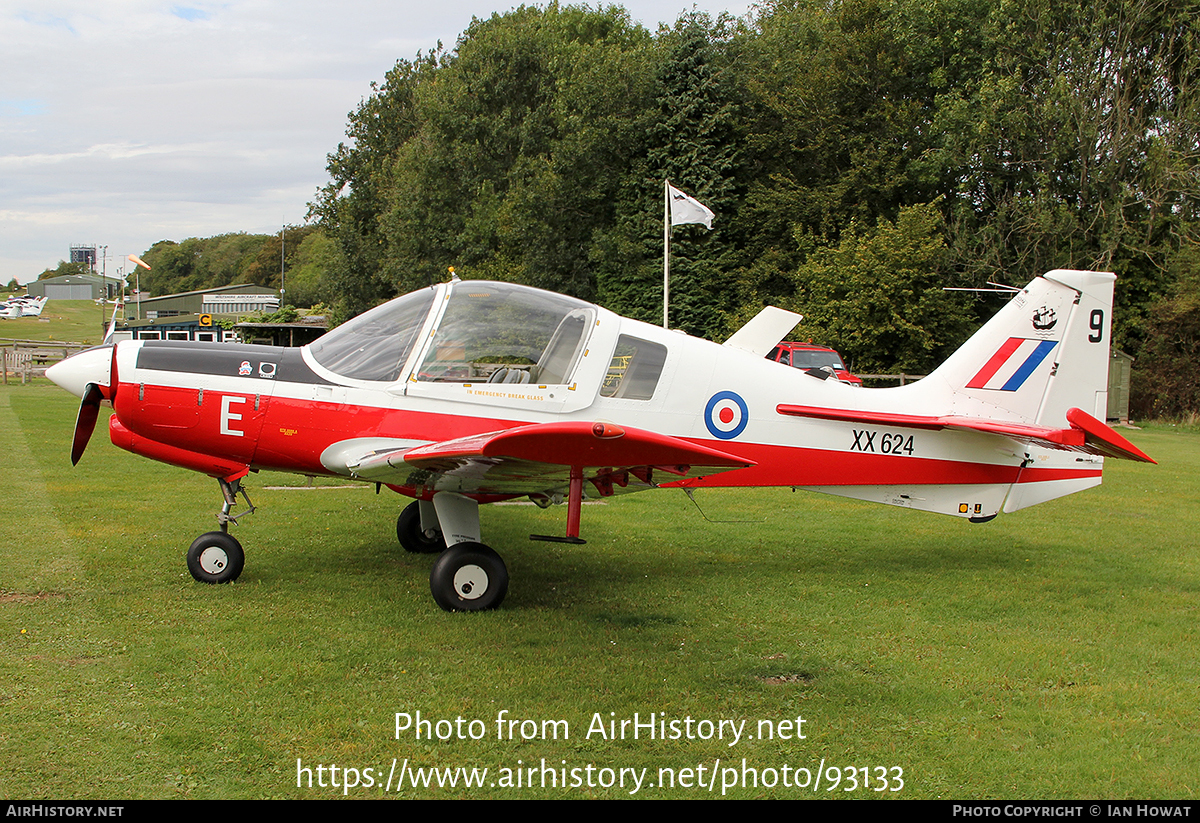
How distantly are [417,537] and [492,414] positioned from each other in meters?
2.10

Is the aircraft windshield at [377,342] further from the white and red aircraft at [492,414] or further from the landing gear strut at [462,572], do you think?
the landing gear strut at [462,572]

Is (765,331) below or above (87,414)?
above

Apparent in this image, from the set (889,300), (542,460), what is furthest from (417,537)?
(889,300)

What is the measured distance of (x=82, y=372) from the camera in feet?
19.7

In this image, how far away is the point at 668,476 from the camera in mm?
5414

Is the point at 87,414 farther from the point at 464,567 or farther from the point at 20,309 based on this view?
the point at 20,309

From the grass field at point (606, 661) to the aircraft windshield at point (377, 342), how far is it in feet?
5.45

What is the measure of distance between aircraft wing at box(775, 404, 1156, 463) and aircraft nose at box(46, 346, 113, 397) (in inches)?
199

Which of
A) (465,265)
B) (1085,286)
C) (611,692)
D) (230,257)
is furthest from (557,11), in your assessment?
(230,257)

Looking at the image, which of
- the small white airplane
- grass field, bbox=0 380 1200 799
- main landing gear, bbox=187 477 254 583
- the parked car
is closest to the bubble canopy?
main landing gear, bbox=187 477 254 583

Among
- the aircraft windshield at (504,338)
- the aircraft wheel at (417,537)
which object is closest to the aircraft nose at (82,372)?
the aircraft windshield at (504,338)

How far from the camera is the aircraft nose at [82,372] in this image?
6004mm
